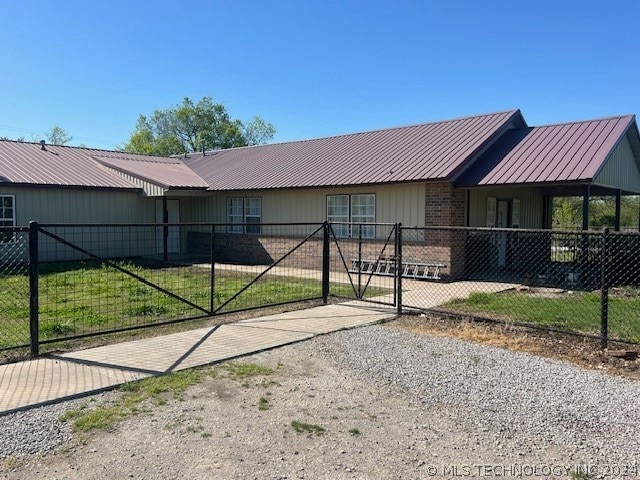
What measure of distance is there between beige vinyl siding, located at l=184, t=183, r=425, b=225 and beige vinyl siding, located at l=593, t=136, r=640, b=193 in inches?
182

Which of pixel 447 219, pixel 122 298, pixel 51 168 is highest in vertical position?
pixel 51 168

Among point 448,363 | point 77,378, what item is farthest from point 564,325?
point 77,378

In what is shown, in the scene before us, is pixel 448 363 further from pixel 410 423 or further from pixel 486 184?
pixel 486 184

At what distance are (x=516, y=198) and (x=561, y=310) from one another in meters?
8.80

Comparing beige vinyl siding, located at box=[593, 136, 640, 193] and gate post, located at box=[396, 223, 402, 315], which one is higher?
beige vinyl siding, located at box=[593, 136, 640, 193]

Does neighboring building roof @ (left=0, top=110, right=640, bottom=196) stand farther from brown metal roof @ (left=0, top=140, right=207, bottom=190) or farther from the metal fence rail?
the metal fence rail

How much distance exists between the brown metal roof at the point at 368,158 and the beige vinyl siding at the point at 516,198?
4.98 ft

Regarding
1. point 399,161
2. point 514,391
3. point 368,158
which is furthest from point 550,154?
point 514,391

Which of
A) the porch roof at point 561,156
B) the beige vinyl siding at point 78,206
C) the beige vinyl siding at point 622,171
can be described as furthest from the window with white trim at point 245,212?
the beige vinyl siding at point 622,171

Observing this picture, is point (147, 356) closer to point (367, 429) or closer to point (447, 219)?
point (367, 429)

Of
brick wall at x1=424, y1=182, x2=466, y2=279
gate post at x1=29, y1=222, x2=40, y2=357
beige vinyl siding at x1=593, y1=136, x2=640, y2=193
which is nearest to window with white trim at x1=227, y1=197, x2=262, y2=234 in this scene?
brick wall at x1=424, y1=182, x2=466, y2=279

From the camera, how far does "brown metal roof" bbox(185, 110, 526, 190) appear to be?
15.0 meters

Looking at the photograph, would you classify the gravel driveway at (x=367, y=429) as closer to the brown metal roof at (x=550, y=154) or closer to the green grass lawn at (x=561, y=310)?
the green grass lawn at (x=561, y=310)

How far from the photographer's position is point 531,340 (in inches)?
287
